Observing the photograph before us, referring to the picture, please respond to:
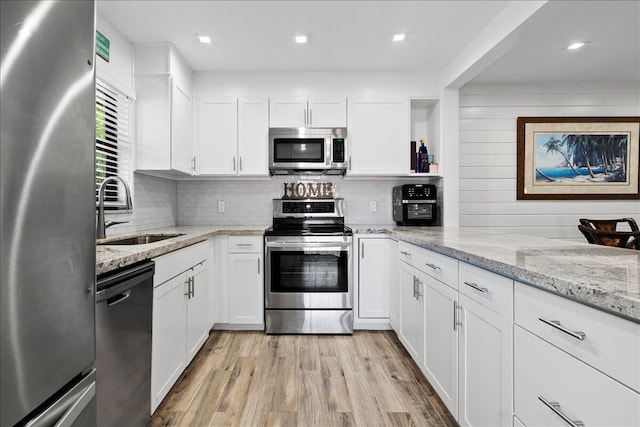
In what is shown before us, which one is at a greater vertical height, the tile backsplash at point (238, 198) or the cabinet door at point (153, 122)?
the cabinet door at point (153, 122)

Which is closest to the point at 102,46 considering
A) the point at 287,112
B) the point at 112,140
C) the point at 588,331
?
the point at 112,140

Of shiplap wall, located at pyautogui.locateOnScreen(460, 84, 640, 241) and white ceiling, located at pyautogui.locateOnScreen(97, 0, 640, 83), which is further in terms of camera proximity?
shiplap wall, located at pyautogui.locateOnScreen(460, 84, 640, 241)

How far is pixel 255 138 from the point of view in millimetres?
3184

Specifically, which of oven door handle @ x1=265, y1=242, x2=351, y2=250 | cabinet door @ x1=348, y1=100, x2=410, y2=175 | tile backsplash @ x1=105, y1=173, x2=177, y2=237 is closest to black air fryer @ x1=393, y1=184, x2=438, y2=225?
cabinet door @ x1=348, y1=100, x2=410, y2=175

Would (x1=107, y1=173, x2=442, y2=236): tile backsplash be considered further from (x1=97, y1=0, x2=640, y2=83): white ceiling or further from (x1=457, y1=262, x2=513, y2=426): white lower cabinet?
(x1=457, y1=262, x2=513, y2=426): white lower cabinet

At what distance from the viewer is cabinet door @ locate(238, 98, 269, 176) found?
10.4ft

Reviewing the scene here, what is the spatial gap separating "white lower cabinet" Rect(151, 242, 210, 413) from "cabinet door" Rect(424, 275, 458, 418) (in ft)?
4.89

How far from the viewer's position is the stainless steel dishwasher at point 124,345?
3.87 feet

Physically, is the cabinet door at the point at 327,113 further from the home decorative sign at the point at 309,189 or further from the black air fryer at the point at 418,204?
the black air fryer at the point at 418,204

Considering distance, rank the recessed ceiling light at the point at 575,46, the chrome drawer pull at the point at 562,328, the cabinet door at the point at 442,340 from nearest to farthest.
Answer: the chrome drawer pull at the point at 562,328, the cabinet door at the point at 442,340, the recessed ceiling light at the point at 575,46

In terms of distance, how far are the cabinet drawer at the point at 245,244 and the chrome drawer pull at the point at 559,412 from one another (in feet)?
7.52

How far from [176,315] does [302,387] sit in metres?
0.89

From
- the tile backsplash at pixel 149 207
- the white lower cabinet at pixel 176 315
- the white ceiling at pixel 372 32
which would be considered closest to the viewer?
the white lower cabinet at pixel 176 315

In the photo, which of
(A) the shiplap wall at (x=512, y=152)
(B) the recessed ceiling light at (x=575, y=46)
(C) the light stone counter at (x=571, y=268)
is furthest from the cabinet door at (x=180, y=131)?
(B) the recessed ceiling light at (x=575, y=46)
